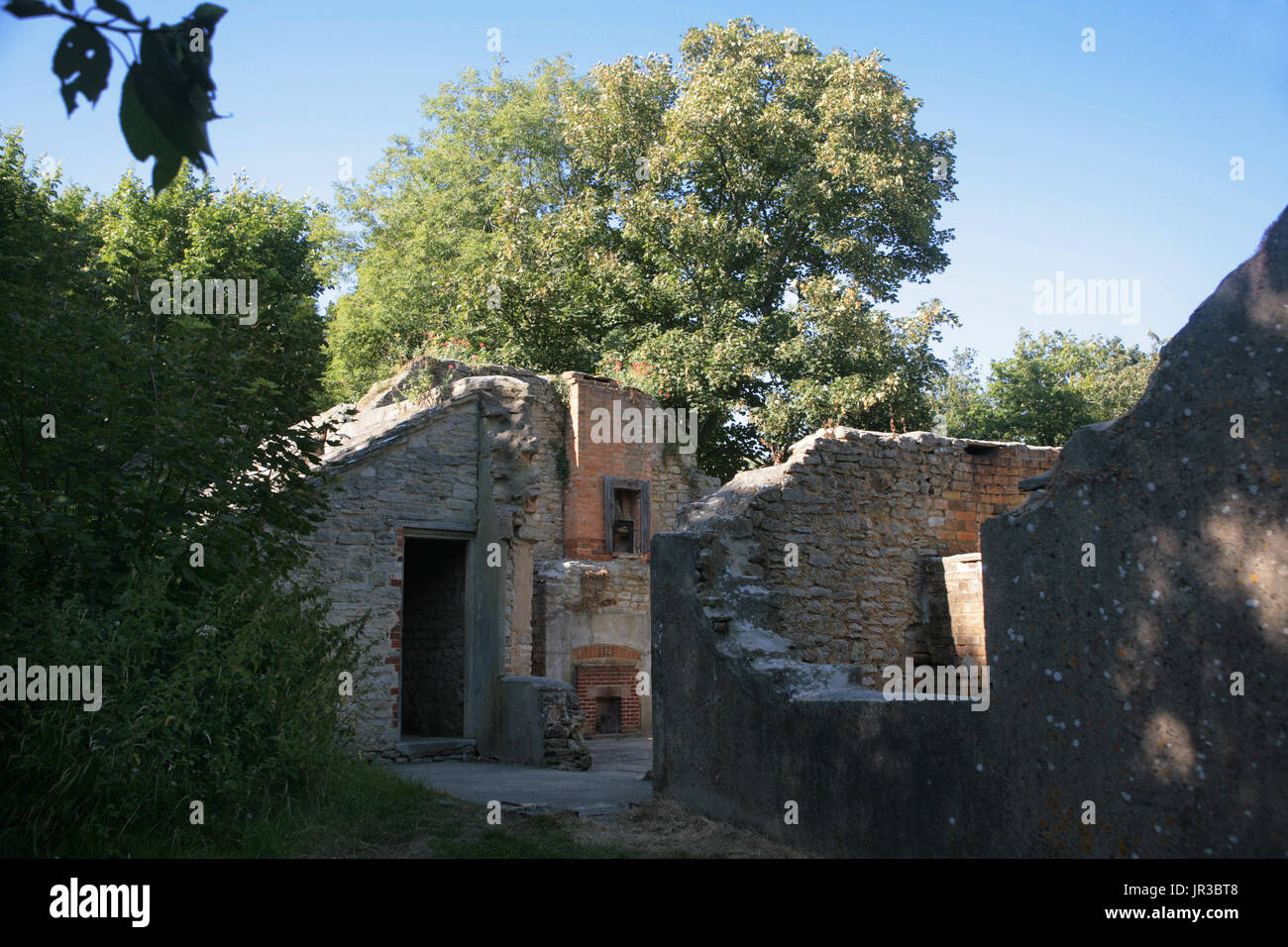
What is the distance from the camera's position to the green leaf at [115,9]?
2.15 metres

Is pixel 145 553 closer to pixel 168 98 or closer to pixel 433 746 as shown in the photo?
pixel 168 98

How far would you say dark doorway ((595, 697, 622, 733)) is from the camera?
54.1 ft

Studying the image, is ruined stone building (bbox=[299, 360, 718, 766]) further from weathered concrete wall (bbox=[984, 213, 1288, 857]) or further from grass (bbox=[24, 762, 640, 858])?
weathered concrete wall (bbox=[984, 213, 1288, 857])

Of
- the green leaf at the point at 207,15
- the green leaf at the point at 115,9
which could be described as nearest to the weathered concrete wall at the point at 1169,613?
the green leaf at the point at 207,15

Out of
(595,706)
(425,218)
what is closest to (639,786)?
(595,706)

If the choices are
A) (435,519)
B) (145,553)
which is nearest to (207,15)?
(145,553)

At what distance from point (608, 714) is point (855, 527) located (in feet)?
28.7

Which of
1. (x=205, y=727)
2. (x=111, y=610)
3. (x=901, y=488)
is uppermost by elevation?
(x=901, y=488)

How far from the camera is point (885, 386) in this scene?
67.3ft

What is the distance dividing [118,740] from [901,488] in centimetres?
713

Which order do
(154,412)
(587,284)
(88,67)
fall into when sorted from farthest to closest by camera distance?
(587,284) < (154,412) < (88,67)

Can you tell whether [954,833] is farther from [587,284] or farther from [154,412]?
[587,284]

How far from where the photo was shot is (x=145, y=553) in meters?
6.25

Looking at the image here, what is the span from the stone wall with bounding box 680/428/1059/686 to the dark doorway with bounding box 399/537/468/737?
5.46 metres
